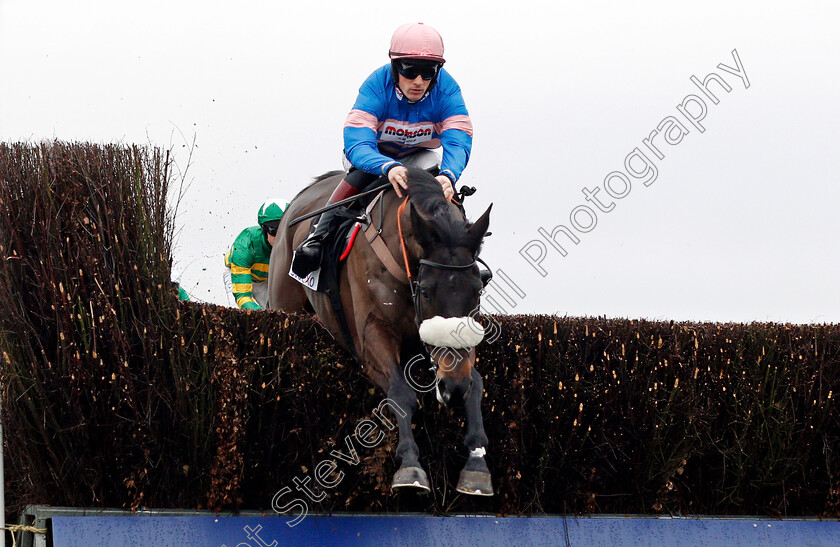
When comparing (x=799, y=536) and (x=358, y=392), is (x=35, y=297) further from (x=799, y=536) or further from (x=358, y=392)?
(x=799, y=536)

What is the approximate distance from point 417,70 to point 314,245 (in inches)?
48.0

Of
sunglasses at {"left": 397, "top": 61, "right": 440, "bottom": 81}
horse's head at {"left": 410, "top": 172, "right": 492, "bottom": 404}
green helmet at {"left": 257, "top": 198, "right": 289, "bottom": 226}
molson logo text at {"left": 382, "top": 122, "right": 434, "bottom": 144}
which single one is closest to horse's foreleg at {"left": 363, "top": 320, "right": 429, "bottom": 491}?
horse's head at {"left": 410, "top": 172, "right": 492, "bottom": 404}

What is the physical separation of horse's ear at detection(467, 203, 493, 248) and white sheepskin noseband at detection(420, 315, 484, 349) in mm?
434

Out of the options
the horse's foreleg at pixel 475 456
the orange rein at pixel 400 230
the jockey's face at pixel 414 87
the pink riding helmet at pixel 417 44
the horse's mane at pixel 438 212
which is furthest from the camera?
the jockey's face at pixel 414 87

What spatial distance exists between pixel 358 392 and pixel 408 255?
1.14 m

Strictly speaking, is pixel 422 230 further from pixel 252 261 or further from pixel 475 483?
pixel 252 261

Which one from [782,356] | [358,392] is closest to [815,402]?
[782,356]

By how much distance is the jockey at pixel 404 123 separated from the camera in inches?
225

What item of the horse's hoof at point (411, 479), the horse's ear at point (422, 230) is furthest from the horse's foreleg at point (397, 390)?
the horse's ear at point (422, 230)

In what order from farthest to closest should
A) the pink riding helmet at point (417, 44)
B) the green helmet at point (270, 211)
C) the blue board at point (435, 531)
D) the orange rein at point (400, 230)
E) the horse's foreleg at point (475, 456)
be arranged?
the green helmet at point (270, 211) → the pink riding helmet at point (417, 44) → the blue board at point (435, 531) → the orange rein at point (400, 230) → the horse's foreleg at point (475, 456)

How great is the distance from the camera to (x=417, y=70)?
576 centimetres

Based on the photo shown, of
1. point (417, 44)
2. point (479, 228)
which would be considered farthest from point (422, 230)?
point (417, 44)

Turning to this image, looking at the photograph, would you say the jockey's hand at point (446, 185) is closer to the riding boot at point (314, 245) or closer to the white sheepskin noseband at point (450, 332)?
the riding boot at point (314, 245)

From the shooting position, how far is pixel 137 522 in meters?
5.32
